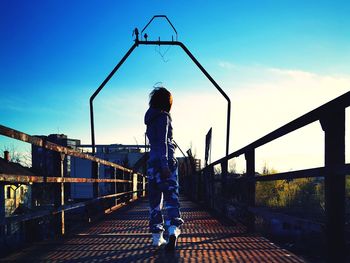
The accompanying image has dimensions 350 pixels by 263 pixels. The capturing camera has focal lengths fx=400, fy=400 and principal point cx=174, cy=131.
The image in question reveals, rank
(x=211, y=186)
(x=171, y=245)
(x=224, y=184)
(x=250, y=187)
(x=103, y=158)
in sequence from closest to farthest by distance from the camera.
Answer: (x=171, y=245), (x=250, y=187), (x=224, y=184), (x=211, y=186), (x=103, y=158)

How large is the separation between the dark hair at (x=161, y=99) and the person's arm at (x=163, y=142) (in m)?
0.12

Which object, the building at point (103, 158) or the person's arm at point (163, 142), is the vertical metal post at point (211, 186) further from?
the building at point (103, 158)

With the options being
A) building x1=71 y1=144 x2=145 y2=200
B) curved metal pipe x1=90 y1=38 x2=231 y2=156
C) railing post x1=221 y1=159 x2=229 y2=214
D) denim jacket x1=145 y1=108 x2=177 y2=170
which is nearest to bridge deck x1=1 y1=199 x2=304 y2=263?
denim jacket x1=145 y1=108 x2=177 y2=170

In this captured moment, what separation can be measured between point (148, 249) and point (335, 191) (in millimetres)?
1793

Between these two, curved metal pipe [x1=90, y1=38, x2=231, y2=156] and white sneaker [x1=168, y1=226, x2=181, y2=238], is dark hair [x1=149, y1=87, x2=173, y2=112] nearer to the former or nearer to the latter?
white sneaker [x1=168, y1=226, x2=181, y2=238]

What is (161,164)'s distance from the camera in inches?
145

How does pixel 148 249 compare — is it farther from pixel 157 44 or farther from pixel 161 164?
pixel 157 44

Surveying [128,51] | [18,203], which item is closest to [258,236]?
[128,51]

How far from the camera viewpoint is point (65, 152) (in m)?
4.45

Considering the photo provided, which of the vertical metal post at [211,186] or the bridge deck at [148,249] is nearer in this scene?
the bridge deck at [148,249]

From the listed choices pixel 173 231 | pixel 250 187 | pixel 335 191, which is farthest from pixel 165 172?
pixel 335 191

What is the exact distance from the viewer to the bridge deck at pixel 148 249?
3135 millimetres

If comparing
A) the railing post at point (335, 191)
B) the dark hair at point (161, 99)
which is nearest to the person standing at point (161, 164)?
the dark hair at point (161, 99)

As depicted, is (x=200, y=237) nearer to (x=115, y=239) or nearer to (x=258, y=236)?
(x=258, y=236)
